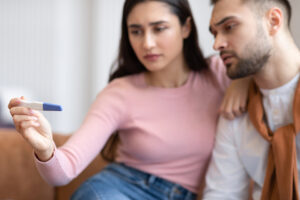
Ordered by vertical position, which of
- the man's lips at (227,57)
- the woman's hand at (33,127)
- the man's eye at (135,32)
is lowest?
the woman's hand at (33,127)

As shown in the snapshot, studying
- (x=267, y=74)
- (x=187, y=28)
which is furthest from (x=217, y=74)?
Result: (x=267, y=74)

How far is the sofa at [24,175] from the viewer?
1663 mm

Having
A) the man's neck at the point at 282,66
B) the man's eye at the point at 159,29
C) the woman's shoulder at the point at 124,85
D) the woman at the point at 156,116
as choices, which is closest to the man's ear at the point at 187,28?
the woman at the point at 156,116

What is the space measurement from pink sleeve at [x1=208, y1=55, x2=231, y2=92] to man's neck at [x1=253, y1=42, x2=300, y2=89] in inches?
11.8

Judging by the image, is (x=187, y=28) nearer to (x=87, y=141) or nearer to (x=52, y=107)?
(x=87, y=141)

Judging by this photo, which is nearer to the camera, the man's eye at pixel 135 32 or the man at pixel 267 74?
the man at pixel 267 74

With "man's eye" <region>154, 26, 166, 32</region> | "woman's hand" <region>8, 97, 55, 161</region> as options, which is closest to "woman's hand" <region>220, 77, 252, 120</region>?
"man's eye" <region>154, 26, 166, 32</region>

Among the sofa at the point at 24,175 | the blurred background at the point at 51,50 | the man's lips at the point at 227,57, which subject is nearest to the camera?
the man's lips at the point at 227,57

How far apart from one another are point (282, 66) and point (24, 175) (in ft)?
4.07

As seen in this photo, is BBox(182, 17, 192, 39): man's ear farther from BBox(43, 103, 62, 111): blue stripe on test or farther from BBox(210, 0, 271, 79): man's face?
BBox(43, 103, 62, 111): blue stripe on test

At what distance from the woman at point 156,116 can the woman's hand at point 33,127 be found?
228 millimetres

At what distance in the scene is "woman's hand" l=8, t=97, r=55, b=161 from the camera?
35.6 inches

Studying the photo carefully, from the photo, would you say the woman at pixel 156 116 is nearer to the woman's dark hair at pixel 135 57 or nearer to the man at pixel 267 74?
the woman's dark hair at pixel 135 57

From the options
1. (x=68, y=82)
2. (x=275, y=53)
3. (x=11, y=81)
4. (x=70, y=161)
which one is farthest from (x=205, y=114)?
(x=11, y=81)
